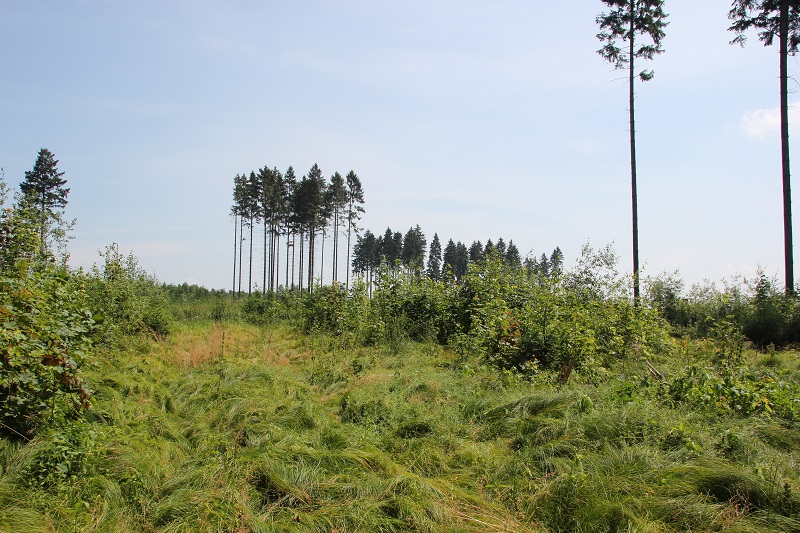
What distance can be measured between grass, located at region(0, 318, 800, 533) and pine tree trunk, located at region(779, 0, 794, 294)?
36.3ft

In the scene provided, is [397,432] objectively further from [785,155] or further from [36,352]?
[785,155]

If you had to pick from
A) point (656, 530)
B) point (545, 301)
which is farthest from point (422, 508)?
point (545, 301)

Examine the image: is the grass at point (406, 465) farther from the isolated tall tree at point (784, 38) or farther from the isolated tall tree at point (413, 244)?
the isolated tall tree at point (413, 244)

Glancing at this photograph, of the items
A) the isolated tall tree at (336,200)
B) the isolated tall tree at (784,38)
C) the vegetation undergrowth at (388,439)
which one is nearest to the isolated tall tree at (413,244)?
the isolated tall tree at (336,200)

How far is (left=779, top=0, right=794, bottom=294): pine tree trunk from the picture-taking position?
12805mm

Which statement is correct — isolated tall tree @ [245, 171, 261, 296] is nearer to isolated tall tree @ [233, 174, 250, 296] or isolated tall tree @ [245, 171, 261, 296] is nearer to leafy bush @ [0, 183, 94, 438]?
isolated tall tree @ [233, 174, 250, 296]

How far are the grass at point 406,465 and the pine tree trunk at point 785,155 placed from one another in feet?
36.3

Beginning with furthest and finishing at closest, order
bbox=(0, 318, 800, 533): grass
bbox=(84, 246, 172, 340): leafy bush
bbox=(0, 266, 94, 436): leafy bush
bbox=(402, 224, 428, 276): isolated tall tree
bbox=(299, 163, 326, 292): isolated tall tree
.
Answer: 1. bbox=(402, 224, 428, 276): isolated tall tree
2. bbox=(299, 163, 326, 292): isolated tall tree
3. bbox=(84, 246, 172, 340): leafy bush
4. bbox=(0, 266, 94, 436): leafy bush
5. bbox=(0, 318, 800, 533): grass

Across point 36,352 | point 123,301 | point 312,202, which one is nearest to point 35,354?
point 36,352

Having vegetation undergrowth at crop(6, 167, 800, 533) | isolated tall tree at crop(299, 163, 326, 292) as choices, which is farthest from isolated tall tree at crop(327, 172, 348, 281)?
vegetation undergrowth at crop(6, 167, 800, 533)

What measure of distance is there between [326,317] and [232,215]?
38022mm

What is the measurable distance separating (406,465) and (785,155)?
51.4 feet

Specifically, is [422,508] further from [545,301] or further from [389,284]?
[389,284]

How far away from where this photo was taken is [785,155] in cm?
1333
